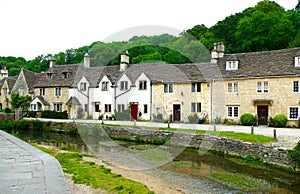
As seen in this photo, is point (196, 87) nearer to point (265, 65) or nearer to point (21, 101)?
point (265, 65)

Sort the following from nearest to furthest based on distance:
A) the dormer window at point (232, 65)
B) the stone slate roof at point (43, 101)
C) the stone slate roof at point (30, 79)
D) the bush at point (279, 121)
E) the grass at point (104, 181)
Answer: the grass at point (104, 181)
the bush at point (279, 121)
the dormer window at point (232, 65)
the stone slate roof at point (43, 101)
the stone slate roof at point (30, 79)

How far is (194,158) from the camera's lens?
18.4 metres

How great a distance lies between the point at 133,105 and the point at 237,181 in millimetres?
22991

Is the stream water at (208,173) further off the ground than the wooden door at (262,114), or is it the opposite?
the wooden door at (262,114)

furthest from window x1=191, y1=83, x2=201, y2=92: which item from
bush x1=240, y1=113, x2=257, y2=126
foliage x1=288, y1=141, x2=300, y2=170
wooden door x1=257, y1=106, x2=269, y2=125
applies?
foliage x1=288, y1=141, x2=300, y2=170

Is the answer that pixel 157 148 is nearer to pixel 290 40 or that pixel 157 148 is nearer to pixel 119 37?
pixel 119 37

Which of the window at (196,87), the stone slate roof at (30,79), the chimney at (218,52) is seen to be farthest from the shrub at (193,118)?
the stone slate roof at (30,79)

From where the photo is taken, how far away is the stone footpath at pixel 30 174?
24.0 ft

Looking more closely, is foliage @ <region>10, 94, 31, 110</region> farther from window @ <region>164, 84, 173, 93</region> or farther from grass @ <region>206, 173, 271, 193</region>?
grass @ <region>206, 173, 271, 193</region>

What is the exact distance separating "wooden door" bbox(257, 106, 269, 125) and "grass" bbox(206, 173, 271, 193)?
1543cm

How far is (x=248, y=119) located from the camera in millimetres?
27656

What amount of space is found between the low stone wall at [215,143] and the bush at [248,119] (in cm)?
923

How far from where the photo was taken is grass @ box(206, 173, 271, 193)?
1230cm

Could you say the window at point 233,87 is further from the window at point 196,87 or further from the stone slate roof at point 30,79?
the stone slate roof at point 30,79
